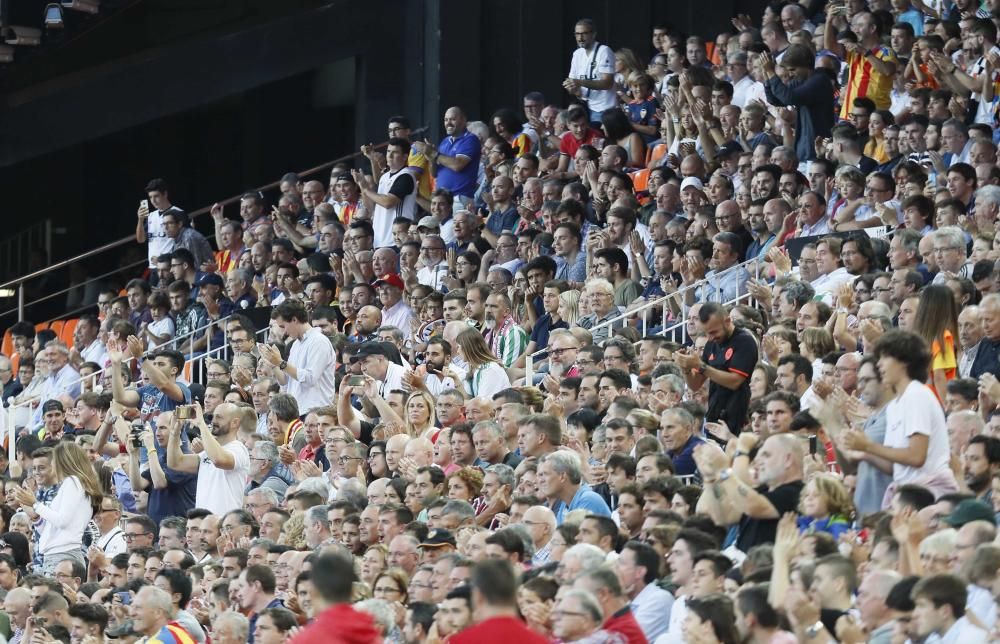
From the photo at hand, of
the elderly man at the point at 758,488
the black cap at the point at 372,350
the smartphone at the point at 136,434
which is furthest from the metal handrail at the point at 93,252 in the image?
the elderly man at the point at 758,488

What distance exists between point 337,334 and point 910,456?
7.12 m

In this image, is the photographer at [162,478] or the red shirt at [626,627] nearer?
the red shirt at [626,627]

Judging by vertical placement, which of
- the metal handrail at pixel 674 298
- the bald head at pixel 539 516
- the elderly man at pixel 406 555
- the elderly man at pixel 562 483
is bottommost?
the elderly man at pixel 406 555

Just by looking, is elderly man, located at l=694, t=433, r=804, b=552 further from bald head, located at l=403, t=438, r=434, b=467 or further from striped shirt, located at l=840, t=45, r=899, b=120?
striped shirt, located at l=840, t=45, r=899, b=120

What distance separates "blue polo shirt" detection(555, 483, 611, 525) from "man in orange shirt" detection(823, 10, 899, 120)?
23.2 ft

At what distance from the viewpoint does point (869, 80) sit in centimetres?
1655

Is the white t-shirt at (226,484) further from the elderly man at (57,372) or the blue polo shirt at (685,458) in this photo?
the elderly man at (57,372)

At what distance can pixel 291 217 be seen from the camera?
1930cm

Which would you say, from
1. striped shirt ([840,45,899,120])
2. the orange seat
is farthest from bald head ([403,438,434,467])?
the orange seat

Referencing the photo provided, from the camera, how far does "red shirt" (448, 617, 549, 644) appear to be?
21.6 feet

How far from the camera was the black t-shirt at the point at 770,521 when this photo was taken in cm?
891

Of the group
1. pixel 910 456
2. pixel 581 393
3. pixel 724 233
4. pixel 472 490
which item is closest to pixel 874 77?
pixel 724 233

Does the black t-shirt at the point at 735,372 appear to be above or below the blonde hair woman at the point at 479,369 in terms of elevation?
below

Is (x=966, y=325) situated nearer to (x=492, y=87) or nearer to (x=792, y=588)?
(x=792, y=588)
